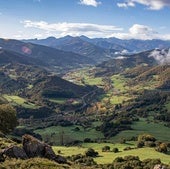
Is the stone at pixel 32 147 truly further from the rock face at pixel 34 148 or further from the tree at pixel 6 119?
the tree at pixel 6 119

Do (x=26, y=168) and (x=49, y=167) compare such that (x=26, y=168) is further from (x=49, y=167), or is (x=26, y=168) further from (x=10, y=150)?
(x=10, y=150)

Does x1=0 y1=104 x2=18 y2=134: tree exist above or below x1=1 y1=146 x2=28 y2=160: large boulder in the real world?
below

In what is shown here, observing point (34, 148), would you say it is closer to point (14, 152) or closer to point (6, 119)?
point (14, 152)

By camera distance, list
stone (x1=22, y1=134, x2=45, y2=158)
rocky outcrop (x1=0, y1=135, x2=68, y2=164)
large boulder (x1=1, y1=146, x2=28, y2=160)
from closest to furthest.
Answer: large boulder (x1=1, y1=146, x2=28, y2=160)
rocky outcrop (x1=0, y1=135, x2=68, y2=164)
stone (x1=22, y1=134, x2=45, y2=158)

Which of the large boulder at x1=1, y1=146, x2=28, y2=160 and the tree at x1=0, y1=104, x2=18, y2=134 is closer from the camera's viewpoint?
the large boulder at x1=1, y1=146, x2=28, y2=160

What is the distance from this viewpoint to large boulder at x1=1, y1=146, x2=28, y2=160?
58.3m

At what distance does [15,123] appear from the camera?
105 metres

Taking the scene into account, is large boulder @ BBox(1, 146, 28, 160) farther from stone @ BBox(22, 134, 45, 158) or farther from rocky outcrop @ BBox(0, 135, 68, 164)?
stone @ BBox(22, 134, 45, 158)

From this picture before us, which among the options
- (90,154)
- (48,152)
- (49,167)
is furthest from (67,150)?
(49,167)

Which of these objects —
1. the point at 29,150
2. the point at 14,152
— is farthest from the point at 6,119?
the point at 14,152

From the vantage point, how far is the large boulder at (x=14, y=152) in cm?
5827

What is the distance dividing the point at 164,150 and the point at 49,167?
104522 millimetres

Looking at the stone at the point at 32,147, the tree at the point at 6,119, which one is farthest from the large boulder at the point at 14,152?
the tree at the point at 6,119

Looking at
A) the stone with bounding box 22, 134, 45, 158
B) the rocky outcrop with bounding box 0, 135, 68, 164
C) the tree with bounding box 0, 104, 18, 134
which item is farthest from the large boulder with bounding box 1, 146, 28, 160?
the tree with bounding box 0, 104, 18, 134
